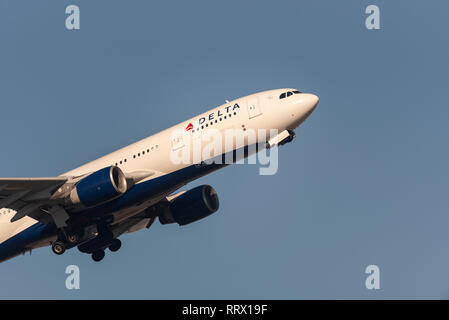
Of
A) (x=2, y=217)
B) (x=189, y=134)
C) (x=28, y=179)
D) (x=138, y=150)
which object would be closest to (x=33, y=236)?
A: (x=2, y=217)

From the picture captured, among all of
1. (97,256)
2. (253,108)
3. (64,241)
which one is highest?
(253,108)

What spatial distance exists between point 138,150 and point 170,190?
3.40m

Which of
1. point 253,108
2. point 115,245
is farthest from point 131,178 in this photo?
point 115,245

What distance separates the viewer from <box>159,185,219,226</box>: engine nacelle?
57.3 metres

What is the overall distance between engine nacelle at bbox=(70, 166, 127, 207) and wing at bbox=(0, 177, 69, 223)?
1830 millimetres

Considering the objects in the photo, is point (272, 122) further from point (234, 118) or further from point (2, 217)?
point (2, 217)

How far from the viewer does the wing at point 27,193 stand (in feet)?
161

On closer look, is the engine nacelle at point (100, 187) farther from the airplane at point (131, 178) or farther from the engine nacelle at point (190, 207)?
the engine nacelle at point (190, 207)

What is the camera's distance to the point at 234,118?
163ft

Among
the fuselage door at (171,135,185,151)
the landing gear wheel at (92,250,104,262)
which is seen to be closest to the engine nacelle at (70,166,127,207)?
the fuselage door at (171,135,185,151)

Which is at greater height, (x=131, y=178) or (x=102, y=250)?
(x=131, y=178)

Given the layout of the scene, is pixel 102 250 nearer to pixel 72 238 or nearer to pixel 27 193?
pixel 72 238

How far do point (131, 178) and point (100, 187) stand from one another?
7.35ft

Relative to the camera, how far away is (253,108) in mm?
49781
